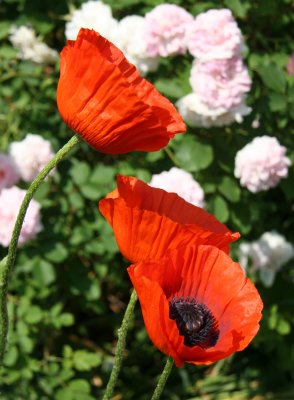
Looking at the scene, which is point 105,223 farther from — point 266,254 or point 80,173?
point 266,254

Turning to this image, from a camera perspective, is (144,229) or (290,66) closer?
(144,229)

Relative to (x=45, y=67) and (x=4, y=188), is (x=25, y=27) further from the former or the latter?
(x=4, y=188)

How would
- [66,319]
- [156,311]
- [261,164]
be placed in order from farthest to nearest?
1. [66,319]
2. [261,164]
3. [156,311]

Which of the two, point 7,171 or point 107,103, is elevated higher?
point 107,103

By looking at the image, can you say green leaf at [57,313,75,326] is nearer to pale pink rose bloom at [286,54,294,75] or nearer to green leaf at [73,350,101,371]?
green leaf at [73,350,101,371]

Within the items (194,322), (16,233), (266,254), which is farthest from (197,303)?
(266,254)

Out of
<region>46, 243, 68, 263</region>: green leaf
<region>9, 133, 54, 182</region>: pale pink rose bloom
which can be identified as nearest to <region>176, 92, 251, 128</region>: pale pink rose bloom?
<region>9, 133, 54, 182</region>: pale pink rose bloom
